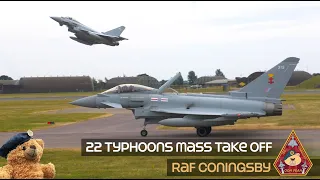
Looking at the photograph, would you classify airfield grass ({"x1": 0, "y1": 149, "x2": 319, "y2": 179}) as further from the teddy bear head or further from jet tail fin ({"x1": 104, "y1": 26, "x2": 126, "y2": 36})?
jet tail fin ({"x1": 104, "y1": 26, "x2": 126, "y2": 36})

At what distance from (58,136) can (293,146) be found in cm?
1439

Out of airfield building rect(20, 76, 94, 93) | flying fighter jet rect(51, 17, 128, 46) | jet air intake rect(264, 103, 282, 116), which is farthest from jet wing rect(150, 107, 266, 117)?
airfield building rect(20, 76, 94, 93)

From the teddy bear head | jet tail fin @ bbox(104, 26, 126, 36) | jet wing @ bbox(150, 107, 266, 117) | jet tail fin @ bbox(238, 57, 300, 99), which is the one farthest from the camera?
jet tail fin @ bbox(104, 26, 126, 36)

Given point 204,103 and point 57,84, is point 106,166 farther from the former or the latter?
point 57,84

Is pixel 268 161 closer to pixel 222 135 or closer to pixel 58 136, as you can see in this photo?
pixel 222 135

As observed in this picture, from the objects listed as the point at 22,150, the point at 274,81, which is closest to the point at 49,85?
the point at 274,81

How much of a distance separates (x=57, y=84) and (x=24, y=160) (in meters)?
116

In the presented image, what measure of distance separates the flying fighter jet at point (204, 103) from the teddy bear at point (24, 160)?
1135 cm

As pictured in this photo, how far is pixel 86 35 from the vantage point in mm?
56344

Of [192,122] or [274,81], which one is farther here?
[274,81]

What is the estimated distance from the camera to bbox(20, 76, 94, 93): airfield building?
120312 mm

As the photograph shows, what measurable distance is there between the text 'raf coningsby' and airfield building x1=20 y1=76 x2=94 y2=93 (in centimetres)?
10164

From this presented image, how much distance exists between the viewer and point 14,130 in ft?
84.6

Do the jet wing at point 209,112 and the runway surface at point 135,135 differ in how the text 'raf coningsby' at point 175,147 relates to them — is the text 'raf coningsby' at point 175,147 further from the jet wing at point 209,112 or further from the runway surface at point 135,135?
the jet wing at point 209,112
